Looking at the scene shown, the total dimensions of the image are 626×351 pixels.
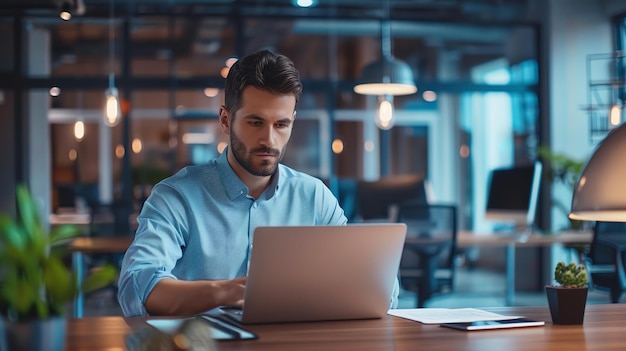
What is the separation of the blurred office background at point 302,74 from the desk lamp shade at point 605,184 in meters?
7.59

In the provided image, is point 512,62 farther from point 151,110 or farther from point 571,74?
point 151,110

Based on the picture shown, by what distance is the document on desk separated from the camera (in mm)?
2195

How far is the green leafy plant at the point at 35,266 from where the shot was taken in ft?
3.35

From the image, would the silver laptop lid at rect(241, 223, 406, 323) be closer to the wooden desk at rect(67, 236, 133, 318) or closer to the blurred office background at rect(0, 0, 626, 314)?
the wooden desk at rect(67, 236, 133, 318)

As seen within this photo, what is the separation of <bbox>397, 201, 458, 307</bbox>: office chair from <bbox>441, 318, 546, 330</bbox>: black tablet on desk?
398 centimetres

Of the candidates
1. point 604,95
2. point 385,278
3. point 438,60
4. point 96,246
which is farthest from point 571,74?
point 385,278

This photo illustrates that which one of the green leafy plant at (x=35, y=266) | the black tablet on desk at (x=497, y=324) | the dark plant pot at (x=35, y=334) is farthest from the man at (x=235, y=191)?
the green leafy plant at (x=35, y=266)

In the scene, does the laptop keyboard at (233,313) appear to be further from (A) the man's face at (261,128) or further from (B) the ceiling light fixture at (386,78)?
(B) the ceiling light fixture at (386,78)

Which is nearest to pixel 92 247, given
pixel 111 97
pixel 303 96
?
pixel 111 97

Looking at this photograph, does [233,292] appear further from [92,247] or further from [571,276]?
[92,247]

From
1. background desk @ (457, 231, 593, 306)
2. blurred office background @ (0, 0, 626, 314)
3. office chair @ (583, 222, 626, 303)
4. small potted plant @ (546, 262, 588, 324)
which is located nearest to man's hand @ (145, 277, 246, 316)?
small potted plant @ (546, 262, 588, 324)

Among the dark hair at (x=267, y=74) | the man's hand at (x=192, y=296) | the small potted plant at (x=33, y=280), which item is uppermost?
the dark hair at (x=267, y=74)

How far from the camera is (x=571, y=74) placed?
9898 millimetres

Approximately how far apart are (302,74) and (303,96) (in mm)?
339
